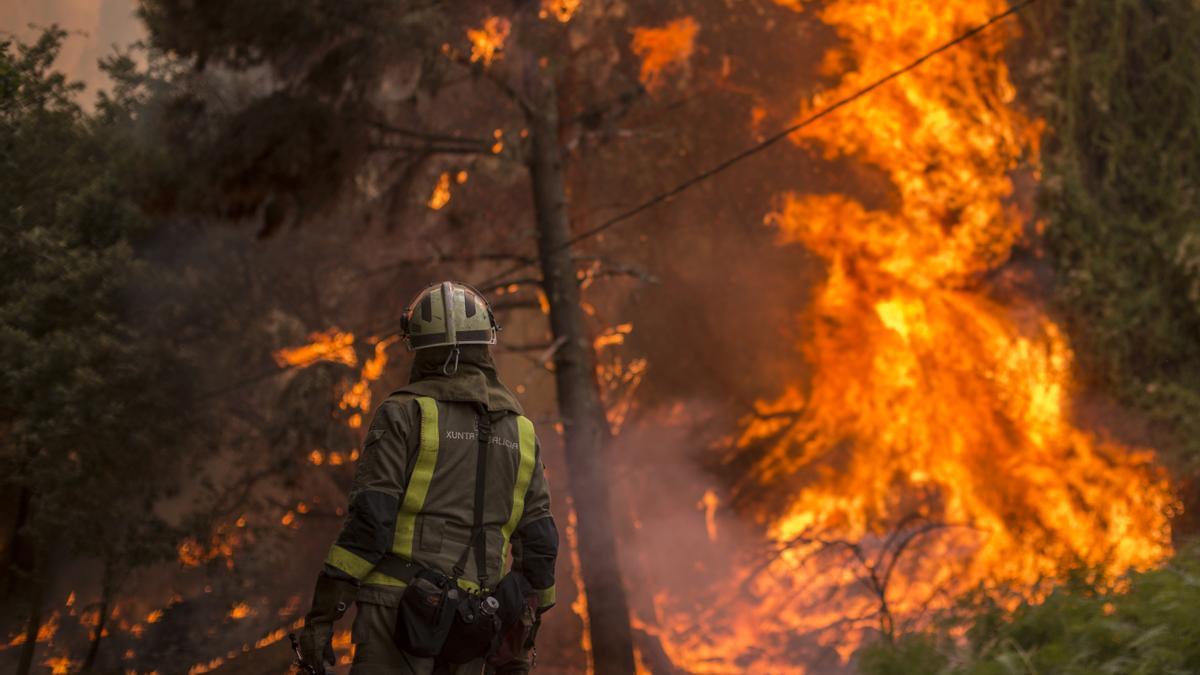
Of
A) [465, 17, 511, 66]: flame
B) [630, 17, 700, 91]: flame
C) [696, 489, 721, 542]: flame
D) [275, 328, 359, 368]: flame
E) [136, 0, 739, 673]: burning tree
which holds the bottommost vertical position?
[696, 489, 721, 542]: flame

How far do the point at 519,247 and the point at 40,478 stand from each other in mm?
7406

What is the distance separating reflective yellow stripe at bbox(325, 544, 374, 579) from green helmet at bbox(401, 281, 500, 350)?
0.91m

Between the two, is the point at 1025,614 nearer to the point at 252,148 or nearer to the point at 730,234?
the point at 252,148

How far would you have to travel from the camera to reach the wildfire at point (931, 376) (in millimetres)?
13914

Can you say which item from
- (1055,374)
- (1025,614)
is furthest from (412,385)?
(1055,374)

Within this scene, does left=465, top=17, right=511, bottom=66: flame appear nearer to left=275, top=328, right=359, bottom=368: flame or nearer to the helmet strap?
left=275, top=328, right=359, bottom=368: flame

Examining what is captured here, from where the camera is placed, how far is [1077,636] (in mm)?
5992

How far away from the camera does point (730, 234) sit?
16.7m

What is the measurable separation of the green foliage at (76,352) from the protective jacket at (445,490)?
7.53 m

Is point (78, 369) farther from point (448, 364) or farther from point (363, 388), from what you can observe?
point (448, 364)

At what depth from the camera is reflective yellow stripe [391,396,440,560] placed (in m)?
4.49

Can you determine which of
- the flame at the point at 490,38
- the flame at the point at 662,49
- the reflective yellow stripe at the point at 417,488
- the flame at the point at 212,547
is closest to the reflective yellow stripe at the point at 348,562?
the reflective yellow stripe at the point at 417,488

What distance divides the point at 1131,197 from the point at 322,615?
12.2 m

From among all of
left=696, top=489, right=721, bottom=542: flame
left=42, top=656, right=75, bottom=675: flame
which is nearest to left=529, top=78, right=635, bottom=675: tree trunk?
left=696, top=489, right=721, bottom=542: flame
